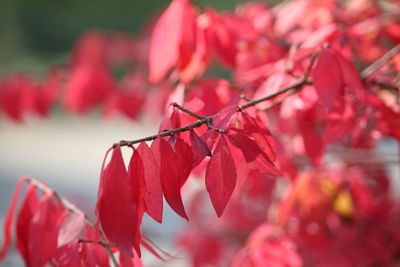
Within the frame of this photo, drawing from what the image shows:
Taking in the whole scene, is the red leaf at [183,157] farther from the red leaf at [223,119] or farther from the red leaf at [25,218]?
the red leaf at [25,218]

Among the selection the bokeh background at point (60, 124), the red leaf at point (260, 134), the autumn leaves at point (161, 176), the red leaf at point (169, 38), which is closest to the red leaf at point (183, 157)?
the autumn leaves at point (161, 176)

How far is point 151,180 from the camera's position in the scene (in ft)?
2.25

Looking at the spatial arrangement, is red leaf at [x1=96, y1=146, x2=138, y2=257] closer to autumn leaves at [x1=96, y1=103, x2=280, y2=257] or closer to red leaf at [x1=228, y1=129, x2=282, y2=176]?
autumn leaves at [x1=96, y1=103, x2=280, y2=257]

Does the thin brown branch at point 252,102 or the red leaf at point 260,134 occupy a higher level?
the thin brown branch at point 252,102

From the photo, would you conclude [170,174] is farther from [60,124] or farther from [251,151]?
[60,124]

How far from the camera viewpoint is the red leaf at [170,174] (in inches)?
26.4

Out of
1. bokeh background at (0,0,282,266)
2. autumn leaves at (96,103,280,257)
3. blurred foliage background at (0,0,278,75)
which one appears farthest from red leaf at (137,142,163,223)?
blurred foliage background at (0,0,278,75)

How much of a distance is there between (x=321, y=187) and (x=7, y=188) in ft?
10.4

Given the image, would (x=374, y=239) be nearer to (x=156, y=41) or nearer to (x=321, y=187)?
(x=321, y=187)

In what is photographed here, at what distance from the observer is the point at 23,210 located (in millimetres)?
875

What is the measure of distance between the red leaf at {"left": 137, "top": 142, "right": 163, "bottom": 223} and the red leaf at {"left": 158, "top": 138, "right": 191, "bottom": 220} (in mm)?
15

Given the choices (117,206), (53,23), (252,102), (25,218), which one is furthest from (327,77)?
(53,23)

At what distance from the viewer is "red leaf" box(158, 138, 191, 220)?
0.67 metres

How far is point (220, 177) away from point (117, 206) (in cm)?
13
